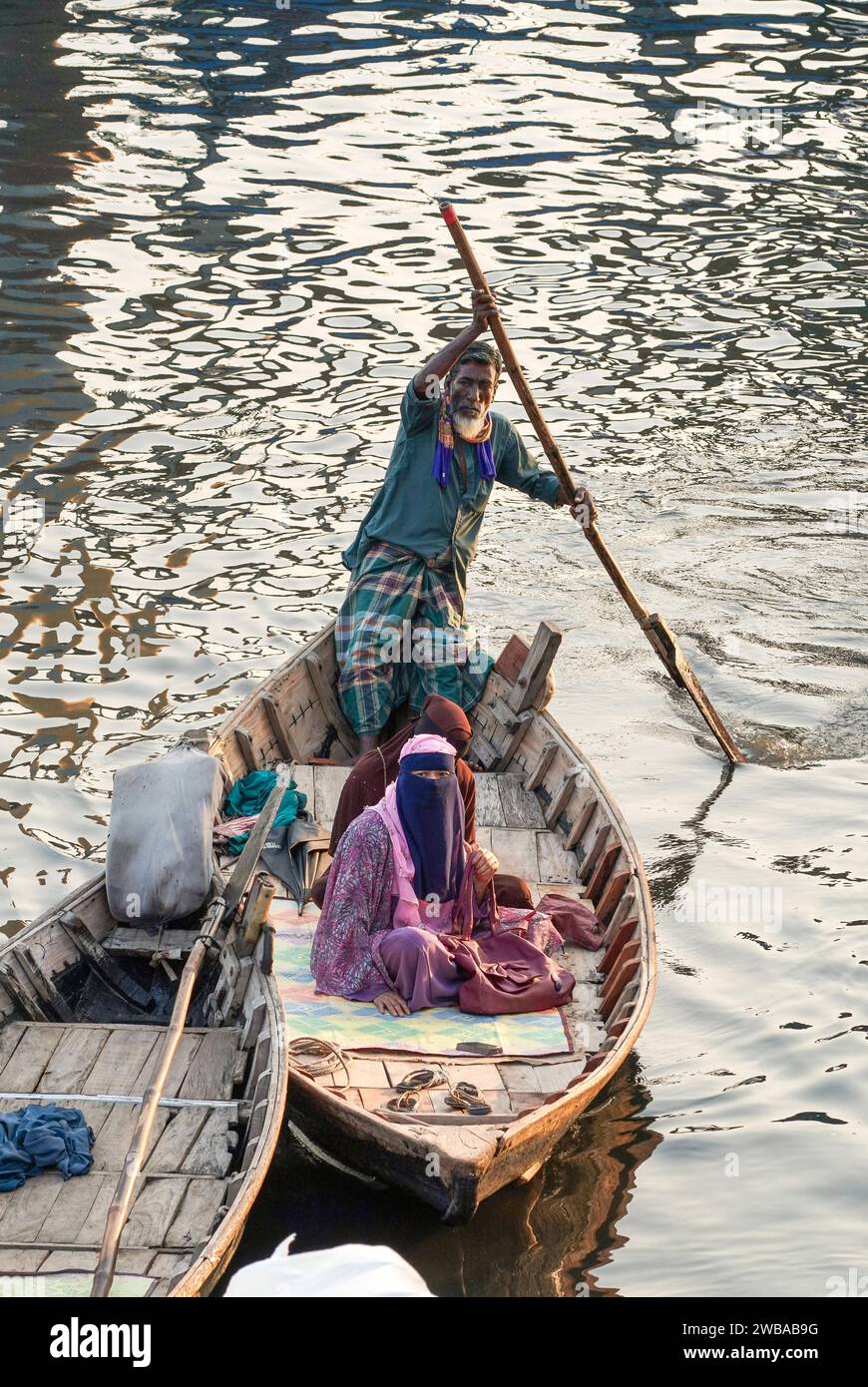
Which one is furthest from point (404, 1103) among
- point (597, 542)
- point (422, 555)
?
point (597, 542)

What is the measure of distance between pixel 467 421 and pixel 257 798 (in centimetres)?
215

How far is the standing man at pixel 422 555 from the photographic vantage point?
8.28 meters

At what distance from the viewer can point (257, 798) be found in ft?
25.1

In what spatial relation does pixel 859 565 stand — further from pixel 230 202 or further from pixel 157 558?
pixel 230 202

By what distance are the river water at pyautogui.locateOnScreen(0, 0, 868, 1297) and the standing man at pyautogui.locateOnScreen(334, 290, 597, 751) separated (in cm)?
149

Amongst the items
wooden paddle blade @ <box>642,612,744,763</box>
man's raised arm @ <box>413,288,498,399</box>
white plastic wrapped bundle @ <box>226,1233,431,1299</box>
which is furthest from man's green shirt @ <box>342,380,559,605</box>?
white plastic wrapped bundle @ <box>226,1233,431,1299</box>

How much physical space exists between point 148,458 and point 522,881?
23.9 ft

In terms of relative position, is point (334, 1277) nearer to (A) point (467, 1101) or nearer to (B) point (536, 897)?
(A) point (467, 1101)

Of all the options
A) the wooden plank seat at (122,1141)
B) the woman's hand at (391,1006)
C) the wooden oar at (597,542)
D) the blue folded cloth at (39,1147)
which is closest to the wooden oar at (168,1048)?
the wooden plank seat at (122,1141)

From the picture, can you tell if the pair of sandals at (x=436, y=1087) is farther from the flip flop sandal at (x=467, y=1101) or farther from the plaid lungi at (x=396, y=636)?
the plaid lungi at (x=396, y=636)

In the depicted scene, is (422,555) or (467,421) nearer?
(467,421)

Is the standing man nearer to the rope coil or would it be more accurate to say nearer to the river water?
the river water
